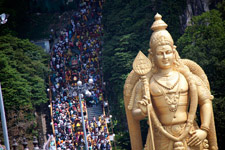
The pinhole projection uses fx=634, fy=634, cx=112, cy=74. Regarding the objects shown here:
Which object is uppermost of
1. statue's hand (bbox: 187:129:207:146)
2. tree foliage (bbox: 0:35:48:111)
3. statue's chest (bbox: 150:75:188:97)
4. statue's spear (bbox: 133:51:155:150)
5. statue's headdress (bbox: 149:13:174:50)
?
tree foliage (bbox: 0:35:48:111)

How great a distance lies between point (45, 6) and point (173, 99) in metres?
50.3

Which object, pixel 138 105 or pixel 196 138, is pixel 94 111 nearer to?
pixel 138 105

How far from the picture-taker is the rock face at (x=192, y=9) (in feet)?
174

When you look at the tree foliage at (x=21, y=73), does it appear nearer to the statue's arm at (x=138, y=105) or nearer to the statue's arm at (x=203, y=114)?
the statue's arm at (x=138, y=105)

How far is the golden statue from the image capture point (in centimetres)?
2331

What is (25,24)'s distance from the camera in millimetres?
68625

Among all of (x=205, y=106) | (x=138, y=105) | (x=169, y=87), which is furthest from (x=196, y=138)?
(x=138, y=105)

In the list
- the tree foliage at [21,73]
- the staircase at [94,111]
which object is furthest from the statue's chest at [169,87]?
the tree foliage at [21,73]

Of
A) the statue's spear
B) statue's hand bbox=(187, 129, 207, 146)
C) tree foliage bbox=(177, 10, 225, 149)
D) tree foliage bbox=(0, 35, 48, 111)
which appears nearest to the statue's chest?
the statue's spear

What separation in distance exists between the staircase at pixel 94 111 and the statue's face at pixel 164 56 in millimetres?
28572

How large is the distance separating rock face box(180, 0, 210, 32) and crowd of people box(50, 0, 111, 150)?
925 cm

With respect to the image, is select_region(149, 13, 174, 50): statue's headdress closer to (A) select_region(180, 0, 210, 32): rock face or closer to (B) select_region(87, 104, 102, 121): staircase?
(B) select_region(87, 104, 102, 121): staircase

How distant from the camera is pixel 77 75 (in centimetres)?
5525

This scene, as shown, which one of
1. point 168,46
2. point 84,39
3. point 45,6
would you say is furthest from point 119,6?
point 168,46
